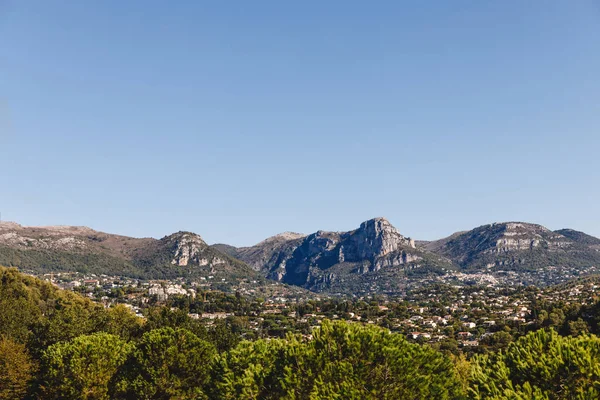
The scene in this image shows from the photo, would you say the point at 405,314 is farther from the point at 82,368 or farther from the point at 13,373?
the point at 13,373

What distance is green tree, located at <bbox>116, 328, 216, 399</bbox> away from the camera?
44594 mm

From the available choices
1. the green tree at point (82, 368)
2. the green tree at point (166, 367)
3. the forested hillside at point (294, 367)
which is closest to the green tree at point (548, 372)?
the forested hillside at point (294, 367)

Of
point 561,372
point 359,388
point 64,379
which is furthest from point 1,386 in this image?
point 561,372

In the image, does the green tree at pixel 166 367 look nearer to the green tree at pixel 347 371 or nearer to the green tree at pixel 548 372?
the green tree at pixel 347 371

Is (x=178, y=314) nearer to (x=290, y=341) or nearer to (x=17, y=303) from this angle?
(x=17, y=303)

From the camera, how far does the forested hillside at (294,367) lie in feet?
82.5

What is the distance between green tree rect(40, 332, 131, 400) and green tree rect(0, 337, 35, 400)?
429 cm

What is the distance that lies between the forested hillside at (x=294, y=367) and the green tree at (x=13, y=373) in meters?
0.11

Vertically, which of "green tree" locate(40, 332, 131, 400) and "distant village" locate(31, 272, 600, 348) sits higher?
"green tree" locate(40, 332, 131, 400)

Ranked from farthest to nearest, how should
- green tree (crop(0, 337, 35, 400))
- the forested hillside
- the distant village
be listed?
the distant village
green tree (crop(0, 337, 35, 400))
the forested hillside

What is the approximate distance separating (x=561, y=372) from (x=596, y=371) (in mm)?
1933

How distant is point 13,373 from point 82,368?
40.2 ft

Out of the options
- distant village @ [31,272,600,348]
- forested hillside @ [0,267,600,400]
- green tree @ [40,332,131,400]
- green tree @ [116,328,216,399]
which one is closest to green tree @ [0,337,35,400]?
forested hillside @ [0,267,600,400]

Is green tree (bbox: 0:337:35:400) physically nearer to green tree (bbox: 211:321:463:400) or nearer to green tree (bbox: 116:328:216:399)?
green tree (bbox: 116:328:216:399)
